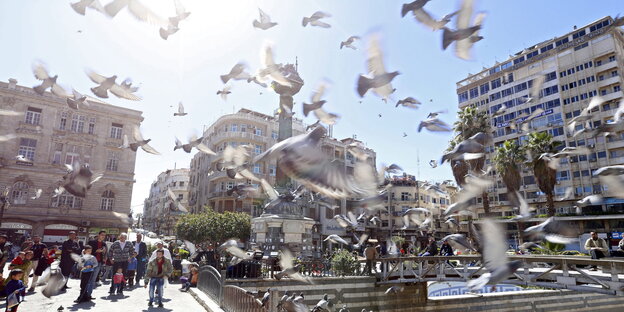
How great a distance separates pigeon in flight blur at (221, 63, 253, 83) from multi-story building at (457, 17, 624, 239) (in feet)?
134

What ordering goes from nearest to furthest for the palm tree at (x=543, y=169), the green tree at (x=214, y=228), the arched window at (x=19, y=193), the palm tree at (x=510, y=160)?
the green tree at (x=214, y=228) → the palm tree at (x=543, y=169) → the palm tree at (x=510, y=160) → the arched window at (x=19, y=193)

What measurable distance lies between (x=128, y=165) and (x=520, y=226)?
4426 centimetres

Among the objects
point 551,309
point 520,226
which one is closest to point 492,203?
point 520,226

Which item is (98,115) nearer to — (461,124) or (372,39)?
(461,124)

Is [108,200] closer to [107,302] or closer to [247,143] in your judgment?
[247,143]

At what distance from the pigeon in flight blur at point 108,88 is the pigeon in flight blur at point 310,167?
13.5 ft

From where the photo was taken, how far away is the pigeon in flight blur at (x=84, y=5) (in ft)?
18.4

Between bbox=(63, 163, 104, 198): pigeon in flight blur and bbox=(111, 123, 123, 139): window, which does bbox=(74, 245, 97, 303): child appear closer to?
bbox=(63, 163, 104, 198): pigeon in flight blur

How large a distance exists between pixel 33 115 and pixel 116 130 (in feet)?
25.2

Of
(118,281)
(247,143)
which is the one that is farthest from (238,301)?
(247,143)

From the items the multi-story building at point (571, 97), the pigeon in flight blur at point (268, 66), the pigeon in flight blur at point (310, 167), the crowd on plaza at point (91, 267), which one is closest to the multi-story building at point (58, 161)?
the crowd on plaza at point (91, 267)

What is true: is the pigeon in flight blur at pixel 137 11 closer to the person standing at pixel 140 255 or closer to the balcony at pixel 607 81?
the person standing at pixel 140 255

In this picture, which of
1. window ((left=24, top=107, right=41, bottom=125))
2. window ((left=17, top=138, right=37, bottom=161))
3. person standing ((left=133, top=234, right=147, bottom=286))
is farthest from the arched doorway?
person standing ((left=133, top=234, right=147, bottom=286))

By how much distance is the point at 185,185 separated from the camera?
250 ft
